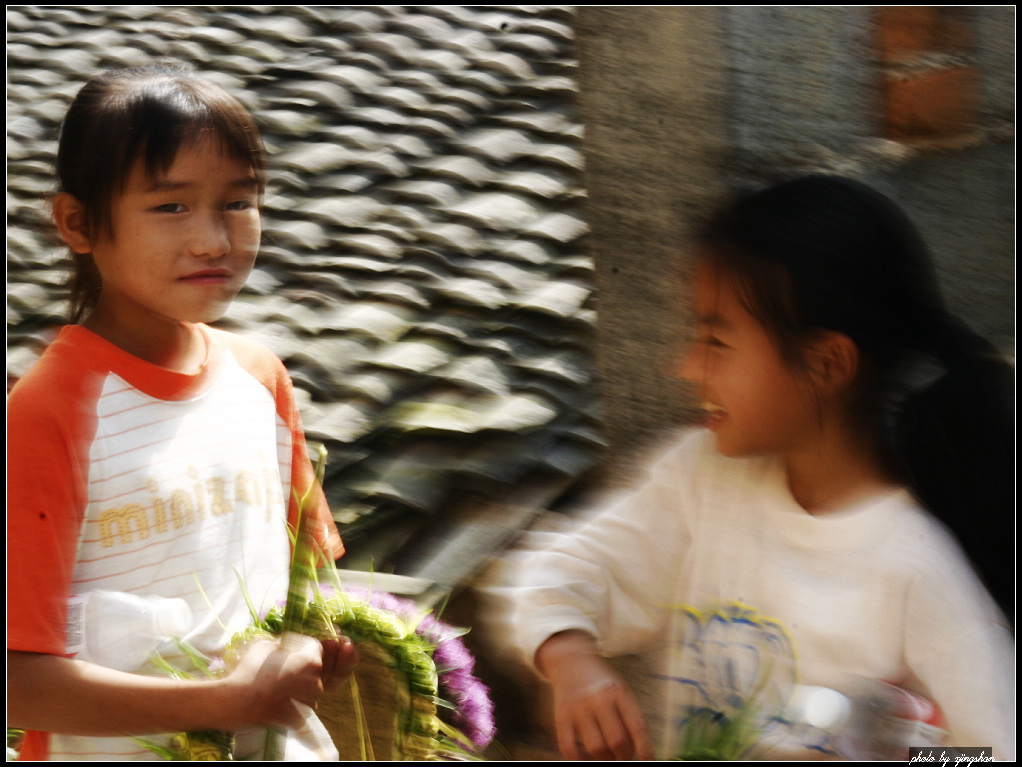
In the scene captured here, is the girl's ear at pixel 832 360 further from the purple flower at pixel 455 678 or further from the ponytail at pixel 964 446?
the purple flower at pixel 455 678

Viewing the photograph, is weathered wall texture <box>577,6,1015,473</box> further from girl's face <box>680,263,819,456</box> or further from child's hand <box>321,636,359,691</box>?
child's hand <box>321,636,359,691</box>

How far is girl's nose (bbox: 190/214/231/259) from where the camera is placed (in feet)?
3.55

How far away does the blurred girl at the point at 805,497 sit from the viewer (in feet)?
3.36

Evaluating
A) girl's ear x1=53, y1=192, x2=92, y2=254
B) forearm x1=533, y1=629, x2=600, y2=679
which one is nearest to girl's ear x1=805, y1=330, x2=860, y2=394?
forearm x1=533, y1=629, x2=600, y2=679

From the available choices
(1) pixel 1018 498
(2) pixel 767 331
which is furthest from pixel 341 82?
(1) pixel 1018 498

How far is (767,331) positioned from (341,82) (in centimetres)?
228

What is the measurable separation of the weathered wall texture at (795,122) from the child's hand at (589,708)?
1.68ft

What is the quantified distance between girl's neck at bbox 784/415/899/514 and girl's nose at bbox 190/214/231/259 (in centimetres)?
66

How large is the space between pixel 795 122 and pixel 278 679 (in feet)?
2.88

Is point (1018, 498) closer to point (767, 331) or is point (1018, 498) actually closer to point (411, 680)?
point (767, 331)

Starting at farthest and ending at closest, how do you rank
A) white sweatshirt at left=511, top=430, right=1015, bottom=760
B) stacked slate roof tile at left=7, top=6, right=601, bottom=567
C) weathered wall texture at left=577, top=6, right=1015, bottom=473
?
stacked slate roof tile at left=7, top=6, right=601, bottom=567, weathered wall texture at left=577, top=6, right=1015, bottom=473, white sweatshirt at left=511, top=430, right=1015, bottom=760

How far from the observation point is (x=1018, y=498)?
1074 mm

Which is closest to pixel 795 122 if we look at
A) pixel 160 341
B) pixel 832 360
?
pixel 832 360

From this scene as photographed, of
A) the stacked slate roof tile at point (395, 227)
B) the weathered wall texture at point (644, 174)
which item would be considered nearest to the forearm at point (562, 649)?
the weathered wall texture at point (644, 174)
